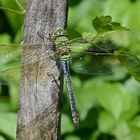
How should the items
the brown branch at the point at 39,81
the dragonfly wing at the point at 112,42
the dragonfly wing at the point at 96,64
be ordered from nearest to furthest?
the brown branch at the point at 39,81 → the dragonfly wing at the point at 112,42 → the dragonfly wing at the point at 96,64

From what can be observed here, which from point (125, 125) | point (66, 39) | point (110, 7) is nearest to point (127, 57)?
point (66, 39)

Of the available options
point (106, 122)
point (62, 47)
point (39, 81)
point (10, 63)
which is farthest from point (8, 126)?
point (39, 81)

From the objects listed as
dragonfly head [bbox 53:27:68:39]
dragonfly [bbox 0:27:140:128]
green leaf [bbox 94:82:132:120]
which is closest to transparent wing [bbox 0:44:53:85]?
dragonfly [bbox 0:27:140:128]

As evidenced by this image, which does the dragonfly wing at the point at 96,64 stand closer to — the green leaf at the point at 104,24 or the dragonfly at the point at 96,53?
the dragonfly at the point at 96,53

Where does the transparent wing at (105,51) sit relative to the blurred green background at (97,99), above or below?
above

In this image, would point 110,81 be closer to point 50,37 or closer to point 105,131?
point 105,131

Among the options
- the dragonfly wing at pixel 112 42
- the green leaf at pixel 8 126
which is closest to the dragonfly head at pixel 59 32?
the dragonfly wing at pixel 112 42

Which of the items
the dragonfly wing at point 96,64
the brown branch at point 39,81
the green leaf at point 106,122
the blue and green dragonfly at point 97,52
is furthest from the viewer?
the green leaf at point 106,122

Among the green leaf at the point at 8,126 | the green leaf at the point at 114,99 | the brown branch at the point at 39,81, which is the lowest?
the green leaf at the point at 8,126
